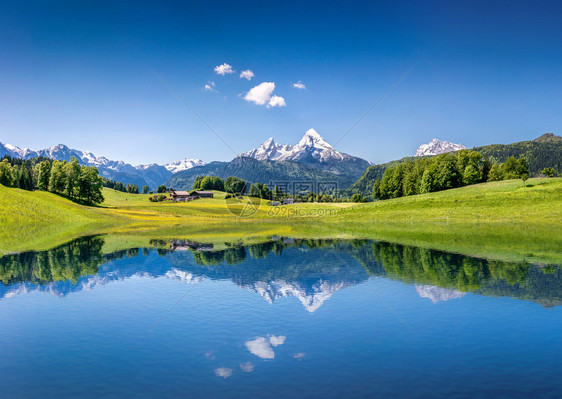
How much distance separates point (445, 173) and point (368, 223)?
139 feet

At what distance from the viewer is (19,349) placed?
598 inches

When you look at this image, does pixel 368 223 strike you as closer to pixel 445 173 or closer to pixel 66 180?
pixel 445 173

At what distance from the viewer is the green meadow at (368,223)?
4781cm

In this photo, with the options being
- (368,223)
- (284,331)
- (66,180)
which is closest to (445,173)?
(368,223)

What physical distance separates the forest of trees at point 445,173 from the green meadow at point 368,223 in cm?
1310

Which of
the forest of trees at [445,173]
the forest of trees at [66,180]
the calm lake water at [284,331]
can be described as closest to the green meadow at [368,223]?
the forest of trees at [445,173]

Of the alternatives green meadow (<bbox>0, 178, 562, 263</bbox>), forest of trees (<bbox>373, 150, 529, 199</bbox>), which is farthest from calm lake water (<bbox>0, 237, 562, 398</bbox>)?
forest of trees (<bbox>373, 150, 529, 199</bbox>)

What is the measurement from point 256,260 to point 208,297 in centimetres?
1434

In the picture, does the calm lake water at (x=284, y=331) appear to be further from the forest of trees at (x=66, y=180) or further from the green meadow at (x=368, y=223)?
the forest of trees at (x=66, y=180)

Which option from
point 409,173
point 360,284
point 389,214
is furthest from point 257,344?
point 409,173

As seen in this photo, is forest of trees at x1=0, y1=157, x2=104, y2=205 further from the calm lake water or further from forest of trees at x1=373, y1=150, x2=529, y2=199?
forest of trees at x1=373, y1=150, x2=529, y2=199

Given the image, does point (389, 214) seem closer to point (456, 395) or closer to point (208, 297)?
point (208, 297)

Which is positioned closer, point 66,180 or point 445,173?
point 445,173

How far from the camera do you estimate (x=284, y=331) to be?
17.1 meters
